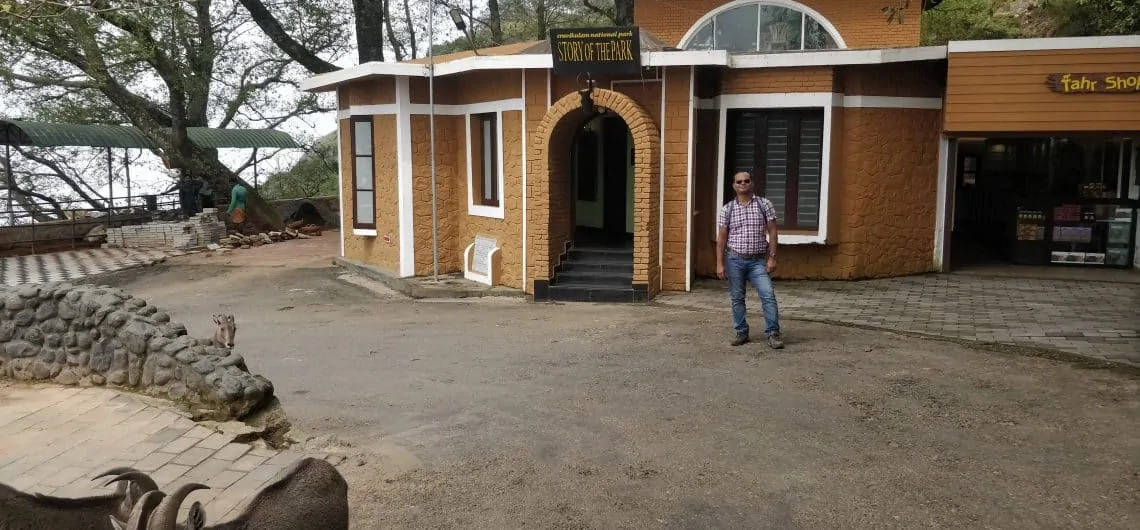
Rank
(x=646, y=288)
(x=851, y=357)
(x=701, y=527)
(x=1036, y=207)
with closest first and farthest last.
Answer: (x=701, y=527), (x=851, y=357), (x=646, y=288), (x=1036, y=207)

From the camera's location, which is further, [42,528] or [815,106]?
[815,106]

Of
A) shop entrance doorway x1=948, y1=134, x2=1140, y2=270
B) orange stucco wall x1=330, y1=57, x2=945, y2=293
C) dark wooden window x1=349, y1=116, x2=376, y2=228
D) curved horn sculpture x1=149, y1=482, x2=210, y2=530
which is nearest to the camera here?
curved horn sculpture x1=149, y1=482, x2=210, y2=530

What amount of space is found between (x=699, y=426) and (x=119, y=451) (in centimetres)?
374

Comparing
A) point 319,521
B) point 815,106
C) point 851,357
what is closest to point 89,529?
point 319,521

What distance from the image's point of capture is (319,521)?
3.51 metres

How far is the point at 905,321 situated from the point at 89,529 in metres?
8.10

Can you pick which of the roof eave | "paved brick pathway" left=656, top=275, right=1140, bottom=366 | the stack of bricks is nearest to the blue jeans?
"paved brick pathway" left=656, top=275, right=1140, bottom=366

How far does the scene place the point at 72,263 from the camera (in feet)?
54.8

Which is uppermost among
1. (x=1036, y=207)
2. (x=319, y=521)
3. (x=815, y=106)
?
(x=815, y=106)

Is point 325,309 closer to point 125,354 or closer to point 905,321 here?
point 125,354

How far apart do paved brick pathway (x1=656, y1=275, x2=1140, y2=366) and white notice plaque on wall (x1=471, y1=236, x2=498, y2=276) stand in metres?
2.67

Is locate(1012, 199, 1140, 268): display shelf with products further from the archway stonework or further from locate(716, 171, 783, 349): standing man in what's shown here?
locate(716, 171, 783, 349): standing man

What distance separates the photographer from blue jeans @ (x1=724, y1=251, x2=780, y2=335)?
8.02m

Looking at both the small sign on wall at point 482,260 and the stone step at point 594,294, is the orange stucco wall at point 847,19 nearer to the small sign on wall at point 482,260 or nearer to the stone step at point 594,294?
the small sign on wall at point 482,260
